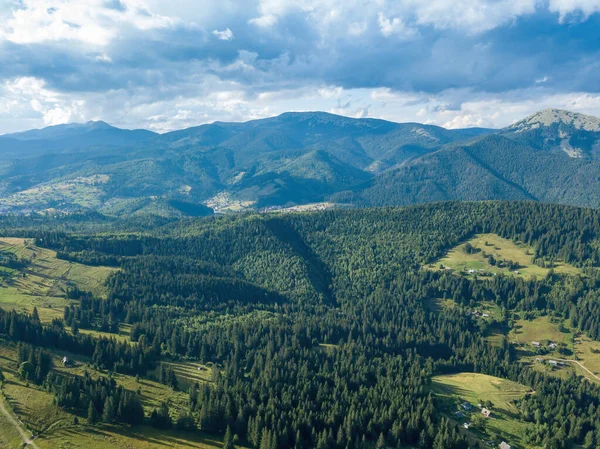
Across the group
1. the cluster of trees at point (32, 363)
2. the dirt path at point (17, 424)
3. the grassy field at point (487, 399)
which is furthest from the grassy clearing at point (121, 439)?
the grassy field at point (487, 399)

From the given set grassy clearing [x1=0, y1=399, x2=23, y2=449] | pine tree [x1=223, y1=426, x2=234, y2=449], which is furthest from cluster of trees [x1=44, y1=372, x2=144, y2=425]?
pine tree [x1=223, y1=426, x2=234, y2=449]

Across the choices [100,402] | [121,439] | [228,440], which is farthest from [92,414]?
[228,440]

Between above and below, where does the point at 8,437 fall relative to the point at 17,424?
below

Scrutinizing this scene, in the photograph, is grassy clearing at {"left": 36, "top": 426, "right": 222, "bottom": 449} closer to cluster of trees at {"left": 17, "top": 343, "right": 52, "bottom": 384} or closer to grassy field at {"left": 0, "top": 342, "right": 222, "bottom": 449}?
grassy field at {"left": 0, "top": 342, "right": 222, "bottom": 449}

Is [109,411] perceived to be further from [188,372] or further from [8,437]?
[188,372]

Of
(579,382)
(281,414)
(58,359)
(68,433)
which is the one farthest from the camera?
(579,382)

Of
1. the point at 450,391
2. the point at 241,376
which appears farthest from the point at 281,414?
the point at 450,391

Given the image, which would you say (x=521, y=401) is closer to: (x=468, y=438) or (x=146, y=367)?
(x=468, y=438)
